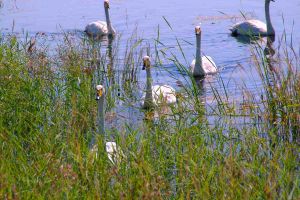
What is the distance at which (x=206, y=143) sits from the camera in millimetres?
6695

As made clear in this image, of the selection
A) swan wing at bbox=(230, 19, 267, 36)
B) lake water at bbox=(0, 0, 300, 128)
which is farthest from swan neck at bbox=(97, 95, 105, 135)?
swan wing at bbox=(230, 19, 267, 36)

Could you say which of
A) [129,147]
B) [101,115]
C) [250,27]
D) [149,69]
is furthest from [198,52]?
[129,147]

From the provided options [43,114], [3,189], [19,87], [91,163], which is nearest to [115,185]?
[91,163]

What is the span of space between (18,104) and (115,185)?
286 cm

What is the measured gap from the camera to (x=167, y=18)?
17.1 metres

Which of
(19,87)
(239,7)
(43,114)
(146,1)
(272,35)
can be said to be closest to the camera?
(43,114)

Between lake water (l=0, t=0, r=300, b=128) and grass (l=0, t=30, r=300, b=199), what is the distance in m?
5.02

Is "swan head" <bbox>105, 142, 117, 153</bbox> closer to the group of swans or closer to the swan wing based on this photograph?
the group of swans

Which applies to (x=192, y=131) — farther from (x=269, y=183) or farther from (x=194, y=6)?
(x=194, y=6)

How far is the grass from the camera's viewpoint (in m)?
5.24

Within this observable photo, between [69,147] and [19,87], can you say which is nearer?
[69,147]

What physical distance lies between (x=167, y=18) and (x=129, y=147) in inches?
427

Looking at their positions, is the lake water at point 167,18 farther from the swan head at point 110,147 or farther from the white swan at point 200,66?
the swan head at point 110,147

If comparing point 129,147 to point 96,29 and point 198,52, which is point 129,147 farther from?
point 96,29
